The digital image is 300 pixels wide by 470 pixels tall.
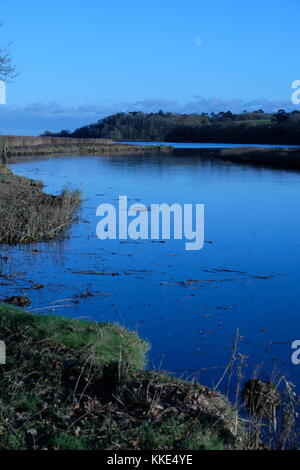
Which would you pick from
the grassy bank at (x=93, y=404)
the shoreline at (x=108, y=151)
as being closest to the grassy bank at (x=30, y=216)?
the grassy bank at (x=93, y=404)

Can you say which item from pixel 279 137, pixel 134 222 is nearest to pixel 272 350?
pixel 134 222

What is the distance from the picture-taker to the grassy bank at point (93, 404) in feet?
19.7

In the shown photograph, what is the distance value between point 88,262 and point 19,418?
10792mm

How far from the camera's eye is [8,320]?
920 cm

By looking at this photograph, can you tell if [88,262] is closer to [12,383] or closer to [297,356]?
[297,356]

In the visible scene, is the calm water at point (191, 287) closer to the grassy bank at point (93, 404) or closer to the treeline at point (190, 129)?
the grassy bank at point (93, 404)

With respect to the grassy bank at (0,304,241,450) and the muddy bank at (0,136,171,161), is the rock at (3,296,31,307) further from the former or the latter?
the muddy bank at (0,136,171,161)

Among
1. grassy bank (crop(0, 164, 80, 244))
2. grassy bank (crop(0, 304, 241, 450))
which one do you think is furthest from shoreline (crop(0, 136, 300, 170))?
grassy bank (crop(0, 304, 241, 450))

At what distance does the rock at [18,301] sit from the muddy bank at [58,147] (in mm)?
57939

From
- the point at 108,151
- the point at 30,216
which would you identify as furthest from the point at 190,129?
the point at 30,216

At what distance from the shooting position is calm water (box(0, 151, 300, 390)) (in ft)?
34.4

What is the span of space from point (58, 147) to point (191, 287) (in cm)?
7522

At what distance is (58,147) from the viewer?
8688cm
